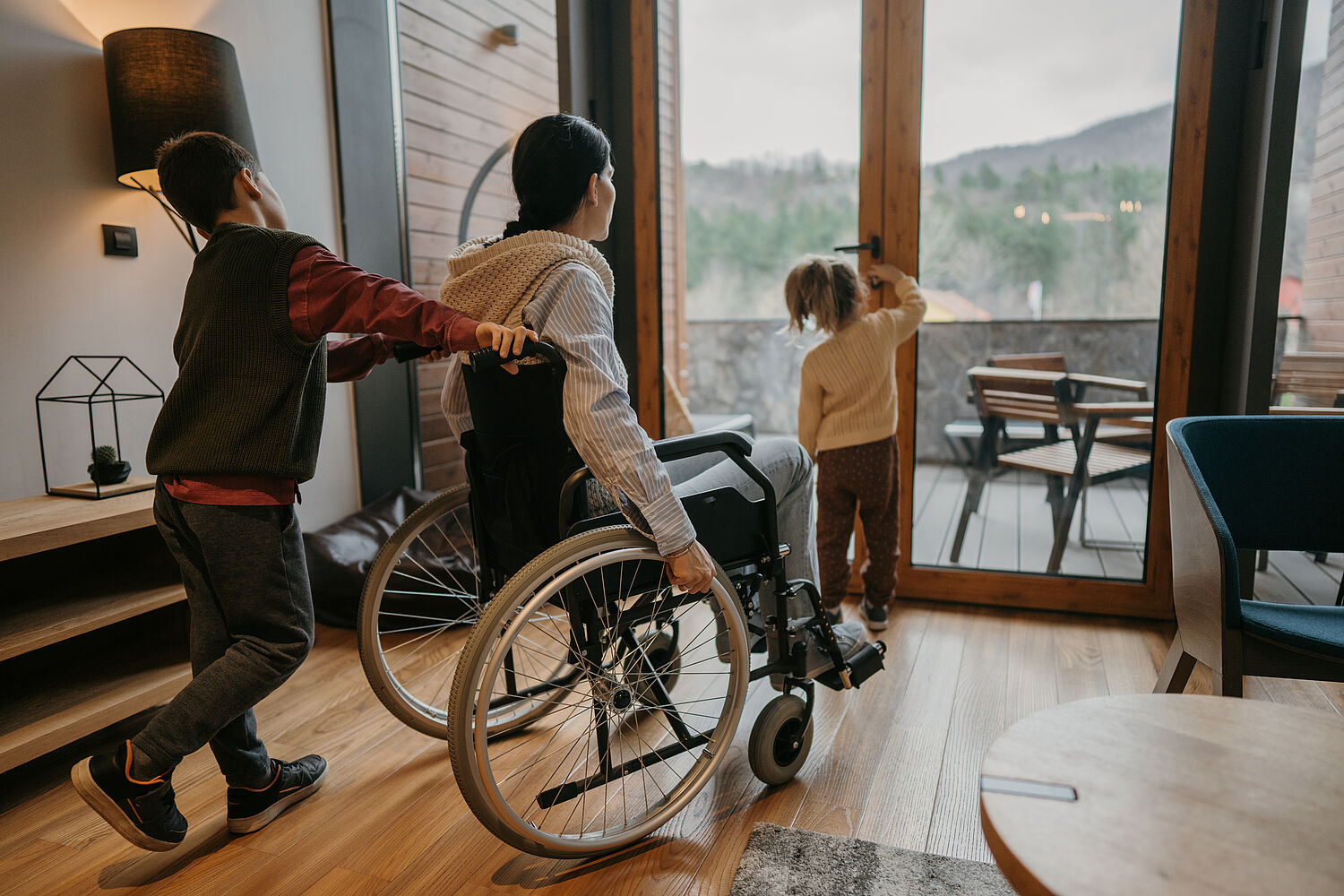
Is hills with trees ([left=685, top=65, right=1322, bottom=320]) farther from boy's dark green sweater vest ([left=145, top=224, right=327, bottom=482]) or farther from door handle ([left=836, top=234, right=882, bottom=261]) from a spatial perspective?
boy's dark green sweater vest ([left=145, top=224, right=327, bottom=482])

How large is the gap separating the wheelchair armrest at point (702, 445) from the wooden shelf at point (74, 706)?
1.26m

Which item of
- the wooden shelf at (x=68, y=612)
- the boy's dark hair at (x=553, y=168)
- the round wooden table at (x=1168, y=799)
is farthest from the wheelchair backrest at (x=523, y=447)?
the wooden shelf at (x=68, y=612)

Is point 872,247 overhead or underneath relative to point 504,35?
underneath

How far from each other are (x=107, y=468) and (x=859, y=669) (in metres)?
1.74

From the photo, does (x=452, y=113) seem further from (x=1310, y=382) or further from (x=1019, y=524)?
(x=1310, y=382)

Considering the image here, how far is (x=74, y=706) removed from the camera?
1.67 metres

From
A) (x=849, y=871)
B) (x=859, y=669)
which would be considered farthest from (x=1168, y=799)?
(x=859, y=669)

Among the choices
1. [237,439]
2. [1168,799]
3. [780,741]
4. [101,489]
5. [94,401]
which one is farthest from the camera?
[94,401]

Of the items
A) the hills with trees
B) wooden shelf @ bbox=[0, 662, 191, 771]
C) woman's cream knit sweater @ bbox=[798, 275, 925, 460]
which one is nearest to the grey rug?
woman's cream knit sweater @ bbox=[798, 275, 925, 460]

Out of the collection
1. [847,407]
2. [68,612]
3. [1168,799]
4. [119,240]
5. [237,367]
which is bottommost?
[68,612]

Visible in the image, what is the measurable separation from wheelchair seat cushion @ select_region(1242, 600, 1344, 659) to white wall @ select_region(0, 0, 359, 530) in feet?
8.33

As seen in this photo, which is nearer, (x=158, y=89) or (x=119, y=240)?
(x=158, y=89)

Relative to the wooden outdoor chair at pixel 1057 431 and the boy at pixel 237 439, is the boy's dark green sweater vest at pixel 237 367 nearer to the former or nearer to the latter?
the boy at pixel 237 439

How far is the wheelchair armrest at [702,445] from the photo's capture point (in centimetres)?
135
